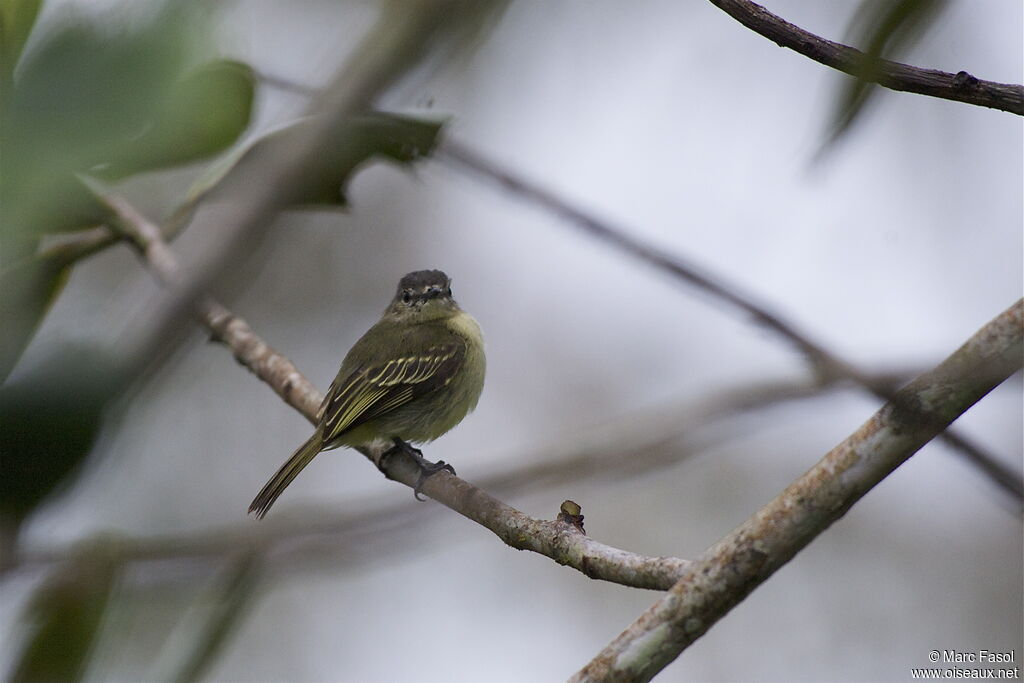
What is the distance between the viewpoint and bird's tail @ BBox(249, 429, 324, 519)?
3842mm

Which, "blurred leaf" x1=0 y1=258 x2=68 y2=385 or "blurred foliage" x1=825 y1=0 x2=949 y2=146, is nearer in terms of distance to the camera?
"blurred leaf" x1=0 y1=258 x2=68 y2=385

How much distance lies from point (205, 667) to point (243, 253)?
129 centimetres

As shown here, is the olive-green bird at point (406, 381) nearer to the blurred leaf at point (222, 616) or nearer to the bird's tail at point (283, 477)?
the bird's tail at point (283, 477)

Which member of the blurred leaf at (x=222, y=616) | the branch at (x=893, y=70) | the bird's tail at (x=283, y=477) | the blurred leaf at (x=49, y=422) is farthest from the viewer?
the bird's tail at (x=283, y=477)

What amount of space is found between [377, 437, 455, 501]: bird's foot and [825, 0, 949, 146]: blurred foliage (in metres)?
2.31

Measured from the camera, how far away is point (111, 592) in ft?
4.45

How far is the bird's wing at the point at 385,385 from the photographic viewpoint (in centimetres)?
402

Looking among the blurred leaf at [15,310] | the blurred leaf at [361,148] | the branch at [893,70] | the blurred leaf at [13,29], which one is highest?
the branch at [893,70]

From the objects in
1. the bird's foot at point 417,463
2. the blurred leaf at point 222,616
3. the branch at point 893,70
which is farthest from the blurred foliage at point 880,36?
the bird's foot at point 417,463

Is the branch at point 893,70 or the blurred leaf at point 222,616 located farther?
the blurred leaf at point 222,616

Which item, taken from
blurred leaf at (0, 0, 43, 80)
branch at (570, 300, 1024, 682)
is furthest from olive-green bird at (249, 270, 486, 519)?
blurred leaf at (0, 0, 43, 80)

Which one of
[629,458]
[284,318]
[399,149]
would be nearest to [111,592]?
[399,149]

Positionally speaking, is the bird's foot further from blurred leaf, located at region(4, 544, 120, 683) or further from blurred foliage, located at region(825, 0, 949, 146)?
blurred foliage, located at region(825, 0, 949, 146)

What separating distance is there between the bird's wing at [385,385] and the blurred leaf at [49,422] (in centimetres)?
299
